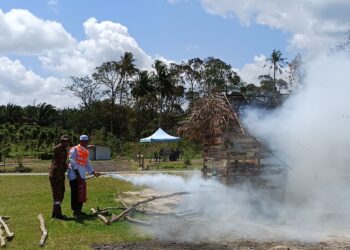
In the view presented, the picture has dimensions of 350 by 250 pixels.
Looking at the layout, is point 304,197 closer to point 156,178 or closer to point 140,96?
point 156,178

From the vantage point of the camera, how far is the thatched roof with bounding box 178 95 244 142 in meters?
12.5

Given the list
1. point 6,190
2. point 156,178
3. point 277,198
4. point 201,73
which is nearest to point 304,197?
point 277,198

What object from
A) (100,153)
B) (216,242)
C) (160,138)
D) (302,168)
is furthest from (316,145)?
(100,153)

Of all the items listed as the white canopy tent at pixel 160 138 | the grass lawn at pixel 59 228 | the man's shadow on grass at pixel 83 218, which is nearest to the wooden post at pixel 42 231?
the grass lawn at pixel 59 228

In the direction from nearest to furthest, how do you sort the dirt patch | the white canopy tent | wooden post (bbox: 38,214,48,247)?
the dirt patch
wooden post (bbox: 38,214,48,247)
the white canopy tent

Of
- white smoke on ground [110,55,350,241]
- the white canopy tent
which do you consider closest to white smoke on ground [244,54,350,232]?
white smoke on ground [110,55,350,241]

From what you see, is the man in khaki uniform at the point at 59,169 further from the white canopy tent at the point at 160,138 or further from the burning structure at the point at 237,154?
the white canopy tent at the point at 160,138

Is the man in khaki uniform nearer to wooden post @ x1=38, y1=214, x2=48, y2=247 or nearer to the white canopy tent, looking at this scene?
wooden post @ x1=38, y1=214, x2=48, y2=247

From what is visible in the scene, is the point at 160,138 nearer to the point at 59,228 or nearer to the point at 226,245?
the point at 59,228

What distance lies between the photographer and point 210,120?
13.2 metres

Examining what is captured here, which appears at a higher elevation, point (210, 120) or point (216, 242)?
point (210, 120)

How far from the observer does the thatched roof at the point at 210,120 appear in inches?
492

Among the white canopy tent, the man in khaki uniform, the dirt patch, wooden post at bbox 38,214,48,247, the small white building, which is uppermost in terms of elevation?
the white canopy tent

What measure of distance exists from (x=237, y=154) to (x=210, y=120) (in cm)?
149
